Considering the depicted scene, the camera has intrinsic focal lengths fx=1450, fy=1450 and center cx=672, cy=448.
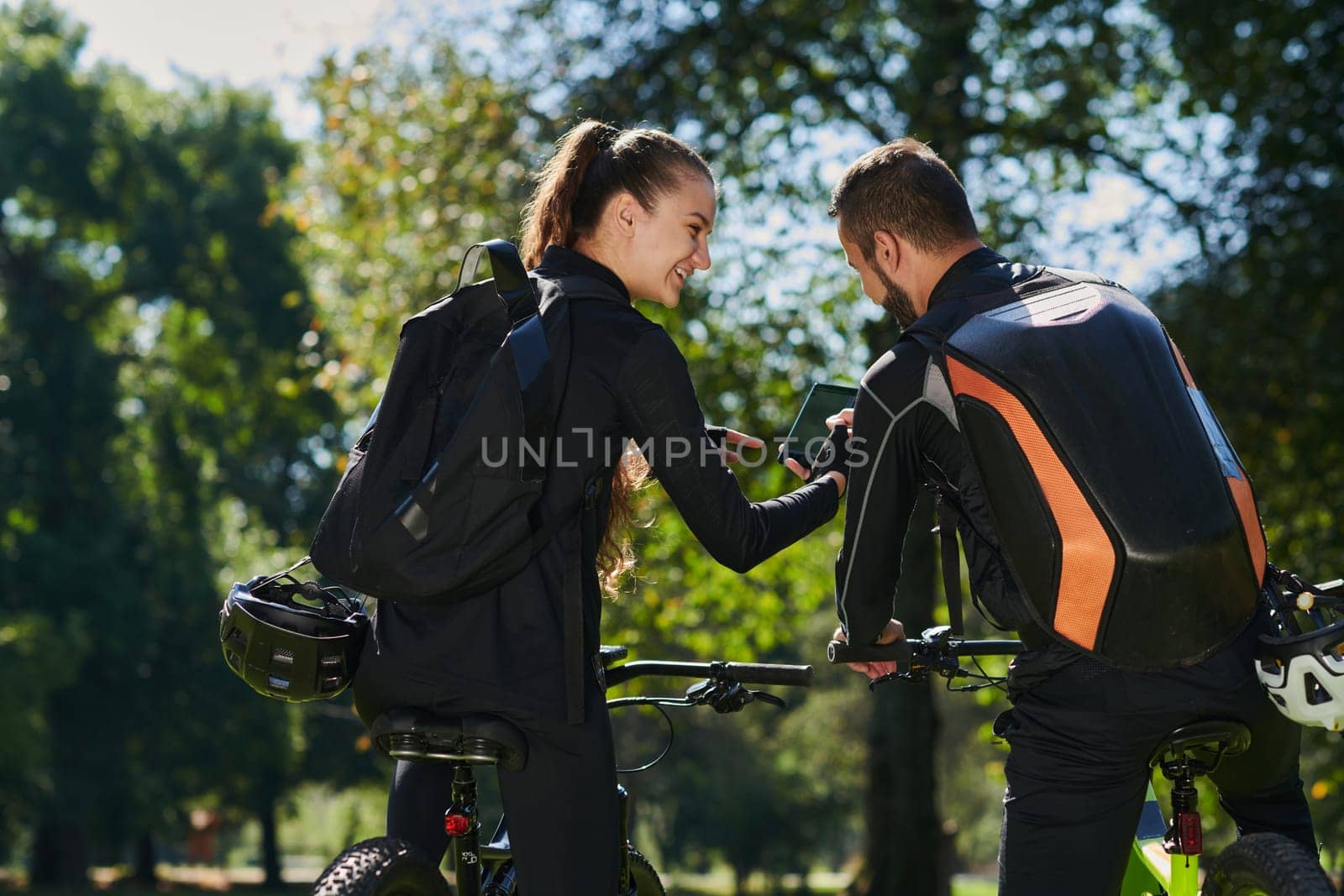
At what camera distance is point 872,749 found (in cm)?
1227

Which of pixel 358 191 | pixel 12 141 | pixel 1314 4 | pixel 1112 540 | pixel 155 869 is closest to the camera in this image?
pixel 1112 540

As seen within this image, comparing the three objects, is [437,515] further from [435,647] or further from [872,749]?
[872,749]

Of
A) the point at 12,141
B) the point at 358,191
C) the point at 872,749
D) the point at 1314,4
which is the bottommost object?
the point at 872,749

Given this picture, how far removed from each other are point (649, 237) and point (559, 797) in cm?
105

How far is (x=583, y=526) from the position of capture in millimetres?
2572

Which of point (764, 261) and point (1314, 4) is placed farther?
point (764, 261)

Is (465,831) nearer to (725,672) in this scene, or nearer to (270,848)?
(725,672)

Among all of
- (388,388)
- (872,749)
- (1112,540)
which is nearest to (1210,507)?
(1112,540)

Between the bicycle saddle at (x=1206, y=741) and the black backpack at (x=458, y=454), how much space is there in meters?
1.13

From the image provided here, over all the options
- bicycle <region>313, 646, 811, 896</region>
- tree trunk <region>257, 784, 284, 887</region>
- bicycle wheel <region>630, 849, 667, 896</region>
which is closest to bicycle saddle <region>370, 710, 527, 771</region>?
bicycle <region>313, 646, 811, 896</region>

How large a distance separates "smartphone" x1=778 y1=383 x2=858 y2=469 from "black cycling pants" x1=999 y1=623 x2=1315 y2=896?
793 millimetres

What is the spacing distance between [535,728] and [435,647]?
0.72 ft

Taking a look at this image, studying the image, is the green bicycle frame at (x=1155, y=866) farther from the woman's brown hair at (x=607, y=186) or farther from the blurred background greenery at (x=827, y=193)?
the blurred background greenery at (x=827, y=193)

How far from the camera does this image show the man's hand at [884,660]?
2896mm
